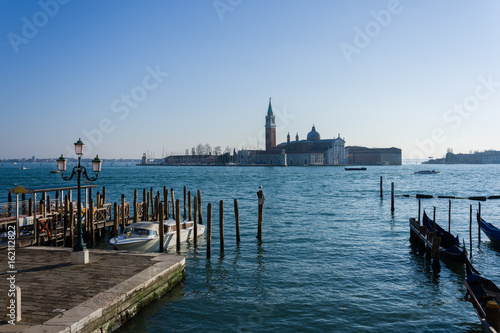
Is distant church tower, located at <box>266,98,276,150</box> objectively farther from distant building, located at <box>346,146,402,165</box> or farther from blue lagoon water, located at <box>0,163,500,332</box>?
blue lagoon water, located at <box>0,163,500,332</box>

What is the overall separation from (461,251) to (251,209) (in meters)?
17.3

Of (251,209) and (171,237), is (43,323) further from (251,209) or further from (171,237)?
(251,209)

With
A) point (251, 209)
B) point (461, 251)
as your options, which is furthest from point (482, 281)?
point (251, 209)

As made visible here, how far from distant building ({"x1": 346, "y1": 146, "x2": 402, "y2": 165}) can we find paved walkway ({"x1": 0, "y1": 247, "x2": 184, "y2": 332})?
560ft

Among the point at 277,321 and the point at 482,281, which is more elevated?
the point at 482,281

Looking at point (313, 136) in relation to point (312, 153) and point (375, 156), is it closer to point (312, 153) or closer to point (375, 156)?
point (312, 153)

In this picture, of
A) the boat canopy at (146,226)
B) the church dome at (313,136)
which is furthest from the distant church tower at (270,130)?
the boat canopy at (146,226)

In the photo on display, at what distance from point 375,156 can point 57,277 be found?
576 feet

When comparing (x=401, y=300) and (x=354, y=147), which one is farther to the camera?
(x=354, y=147)

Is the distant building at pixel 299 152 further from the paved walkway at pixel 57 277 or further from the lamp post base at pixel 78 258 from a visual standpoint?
the lamp post base at pixel 78 258

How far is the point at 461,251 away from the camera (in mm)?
13602

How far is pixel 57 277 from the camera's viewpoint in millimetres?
9086

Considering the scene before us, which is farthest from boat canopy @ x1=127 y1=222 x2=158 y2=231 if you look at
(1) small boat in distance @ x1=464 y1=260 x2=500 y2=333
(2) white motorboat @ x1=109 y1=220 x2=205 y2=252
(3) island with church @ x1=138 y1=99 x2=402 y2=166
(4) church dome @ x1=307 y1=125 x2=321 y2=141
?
(4) church dome @ x1=307 y1=125 x2=321 y2=141

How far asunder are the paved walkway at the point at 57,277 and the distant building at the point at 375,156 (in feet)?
560
